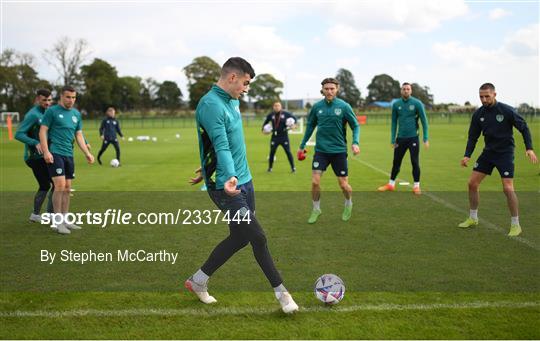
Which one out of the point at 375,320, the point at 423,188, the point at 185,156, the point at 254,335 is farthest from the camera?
the point at 185,156

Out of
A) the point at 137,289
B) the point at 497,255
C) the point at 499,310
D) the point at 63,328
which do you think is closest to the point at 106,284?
the point at 137,289

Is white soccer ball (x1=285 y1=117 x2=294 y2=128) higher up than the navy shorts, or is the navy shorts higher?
white soccer ball (x1=285 y1=117 x2=294 y2=128)

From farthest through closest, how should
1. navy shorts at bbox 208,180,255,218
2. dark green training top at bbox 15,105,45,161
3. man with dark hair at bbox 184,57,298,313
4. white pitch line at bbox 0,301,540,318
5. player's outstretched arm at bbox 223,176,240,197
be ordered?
dark green training top at bbox 15,105,45,161
white pitch line at bbox 0,301,540,318
navy shorts at bbox 208,180,255,218
man with dark hair at bbox 184,57,298,313
player's outstretched arm at bbox 223,176,240,197

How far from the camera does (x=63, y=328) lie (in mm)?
4324

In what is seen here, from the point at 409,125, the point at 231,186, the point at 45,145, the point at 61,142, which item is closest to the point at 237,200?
the point at 231,186

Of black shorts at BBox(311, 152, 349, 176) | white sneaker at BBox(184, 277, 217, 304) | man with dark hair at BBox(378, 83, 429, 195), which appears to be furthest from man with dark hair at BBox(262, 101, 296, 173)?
white sneaker at BBox(184, 277, 217, 304)

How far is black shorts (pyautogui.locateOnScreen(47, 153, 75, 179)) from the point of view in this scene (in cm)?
778

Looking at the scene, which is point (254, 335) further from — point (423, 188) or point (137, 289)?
point (423, 188)

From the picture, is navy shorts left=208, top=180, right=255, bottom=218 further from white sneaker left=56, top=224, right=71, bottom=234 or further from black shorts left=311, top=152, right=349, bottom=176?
white sneaker left=56, top=224, right=71, bottom=234

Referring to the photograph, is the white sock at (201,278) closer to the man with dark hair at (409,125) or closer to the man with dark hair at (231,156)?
the man with dark hair at (231,156)

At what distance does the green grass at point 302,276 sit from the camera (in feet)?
14.2

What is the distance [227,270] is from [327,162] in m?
3.16

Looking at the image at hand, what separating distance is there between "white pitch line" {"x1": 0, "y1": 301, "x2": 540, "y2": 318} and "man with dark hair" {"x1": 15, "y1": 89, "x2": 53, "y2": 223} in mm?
3982

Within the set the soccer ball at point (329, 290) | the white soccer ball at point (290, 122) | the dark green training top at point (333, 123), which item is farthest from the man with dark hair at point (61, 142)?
the white soccer ball at point (290, 122)
